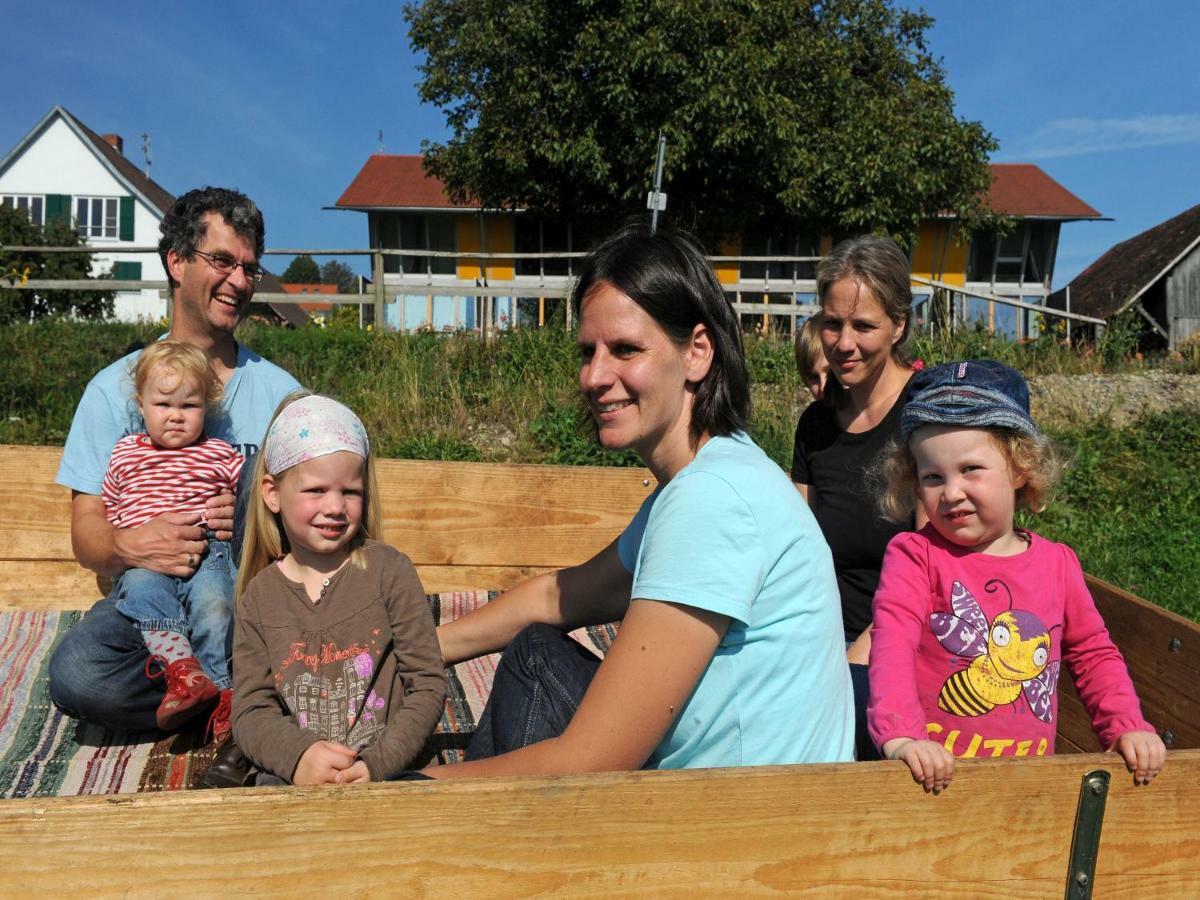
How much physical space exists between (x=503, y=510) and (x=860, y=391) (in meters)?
1.45

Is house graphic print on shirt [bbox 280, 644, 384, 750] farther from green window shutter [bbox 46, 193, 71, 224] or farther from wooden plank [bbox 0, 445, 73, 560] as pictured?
green window shutter [bbox 46, 193, 71, 224]

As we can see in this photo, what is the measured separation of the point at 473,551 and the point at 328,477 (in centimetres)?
160

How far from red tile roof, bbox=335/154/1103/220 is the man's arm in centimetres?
2717

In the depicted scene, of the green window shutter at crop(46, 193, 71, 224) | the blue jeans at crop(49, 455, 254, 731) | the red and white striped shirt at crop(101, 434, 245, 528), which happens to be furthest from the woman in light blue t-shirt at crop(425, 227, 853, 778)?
the green window shutter at crop(46, 193, 71, 224)

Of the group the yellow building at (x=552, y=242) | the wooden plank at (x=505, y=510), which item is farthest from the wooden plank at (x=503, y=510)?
the yellow building at (x=552, y=242)

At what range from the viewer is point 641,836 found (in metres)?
1.54

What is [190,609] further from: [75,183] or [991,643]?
[75,183]

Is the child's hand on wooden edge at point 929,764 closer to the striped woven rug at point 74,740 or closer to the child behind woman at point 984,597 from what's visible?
the child behind woman at point 984,597

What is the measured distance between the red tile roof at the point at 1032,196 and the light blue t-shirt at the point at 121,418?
30169 mm

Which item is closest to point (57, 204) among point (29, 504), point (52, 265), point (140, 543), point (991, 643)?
point (52, 265)

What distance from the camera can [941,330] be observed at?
33.6 feet

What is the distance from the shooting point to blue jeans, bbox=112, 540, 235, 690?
305 centimetres

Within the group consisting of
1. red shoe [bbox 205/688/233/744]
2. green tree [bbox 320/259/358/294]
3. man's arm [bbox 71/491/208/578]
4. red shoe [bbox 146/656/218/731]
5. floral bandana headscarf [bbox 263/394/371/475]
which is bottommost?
red shoe [bbox 205/688/233/744]

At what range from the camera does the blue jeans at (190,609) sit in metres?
3.05
